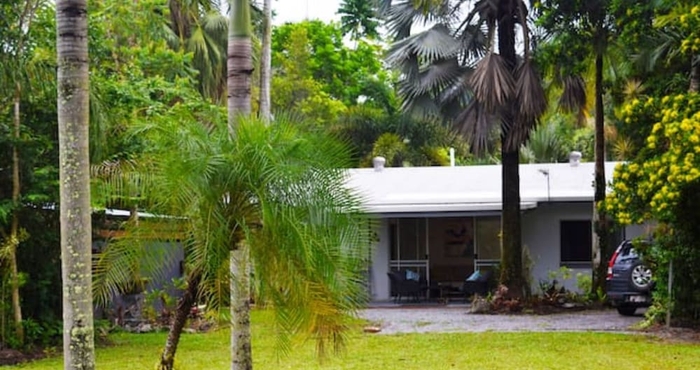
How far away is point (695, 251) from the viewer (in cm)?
1612

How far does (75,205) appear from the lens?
708 cm

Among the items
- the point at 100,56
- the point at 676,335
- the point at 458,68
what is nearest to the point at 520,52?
the point at 458,68

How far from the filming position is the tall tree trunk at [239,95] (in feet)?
31.0

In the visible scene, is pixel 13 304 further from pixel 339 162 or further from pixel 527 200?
pixel 527 200

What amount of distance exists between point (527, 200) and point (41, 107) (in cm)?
1230

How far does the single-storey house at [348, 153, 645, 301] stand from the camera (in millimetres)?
23562

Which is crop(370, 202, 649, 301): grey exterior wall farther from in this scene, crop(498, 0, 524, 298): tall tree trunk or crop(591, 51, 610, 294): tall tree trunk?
crop(498, 0, 524, 298): tall tree trunk

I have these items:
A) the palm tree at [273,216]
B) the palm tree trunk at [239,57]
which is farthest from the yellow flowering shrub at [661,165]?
the palm tree at [273,216]

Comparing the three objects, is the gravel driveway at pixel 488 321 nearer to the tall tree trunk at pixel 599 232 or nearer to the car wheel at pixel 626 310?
the car wheel at pixel 626 310

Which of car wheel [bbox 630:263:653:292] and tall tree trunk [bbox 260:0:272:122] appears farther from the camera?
tall tree trunk [bbox 260:0:272:122]

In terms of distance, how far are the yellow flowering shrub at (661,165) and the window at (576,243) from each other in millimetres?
8210

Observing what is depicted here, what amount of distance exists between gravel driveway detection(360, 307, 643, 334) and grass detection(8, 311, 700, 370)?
1.04m

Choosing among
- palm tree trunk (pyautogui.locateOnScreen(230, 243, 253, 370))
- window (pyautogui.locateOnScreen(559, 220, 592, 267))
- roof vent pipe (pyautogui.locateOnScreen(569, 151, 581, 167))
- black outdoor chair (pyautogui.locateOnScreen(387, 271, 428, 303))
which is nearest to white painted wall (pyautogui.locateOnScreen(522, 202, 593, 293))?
window (pyautogui.locateOnScreen(559, 220, 592, 267))

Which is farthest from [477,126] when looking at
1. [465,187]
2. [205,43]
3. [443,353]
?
[205,43]
